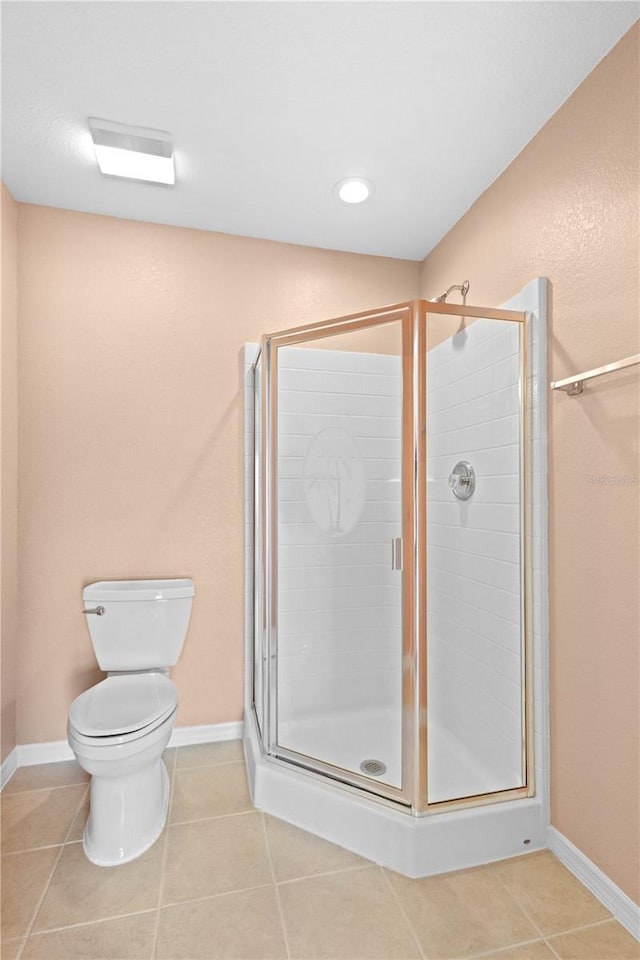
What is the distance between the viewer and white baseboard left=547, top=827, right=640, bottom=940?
4.47 feet

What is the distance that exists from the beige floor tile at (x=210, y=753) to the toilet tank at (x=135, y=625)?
0.45 m

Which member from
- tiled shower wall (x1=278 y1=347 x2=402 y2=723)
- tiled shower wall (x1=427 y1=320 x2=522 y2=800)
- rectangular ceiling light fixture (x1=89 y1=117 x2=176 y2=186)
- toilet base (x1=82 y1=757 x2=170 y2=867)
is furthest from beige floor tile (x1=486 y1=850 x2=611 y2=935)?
rectangular ceiling light fixture (x1=89 y1=117 x2=176 y2=186)

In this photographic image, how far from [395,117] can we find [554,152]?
56 cm

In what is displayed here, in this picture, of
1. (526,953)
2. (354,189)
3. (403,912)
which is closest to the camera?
(526,953)

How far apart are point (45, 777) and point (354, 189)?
2820 mm

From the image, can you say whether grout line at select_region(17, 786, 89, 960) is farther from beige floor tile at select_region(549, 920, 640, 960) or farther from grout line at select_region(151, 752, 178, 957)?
beige floor tile at select_region(549, 920, 640, 960)

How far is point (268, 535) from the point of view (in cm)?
209

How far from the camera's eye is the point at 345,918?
141 centimetres

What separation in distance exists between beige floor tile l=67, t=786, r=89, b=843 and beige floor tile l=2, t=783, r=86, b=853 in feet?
0.05

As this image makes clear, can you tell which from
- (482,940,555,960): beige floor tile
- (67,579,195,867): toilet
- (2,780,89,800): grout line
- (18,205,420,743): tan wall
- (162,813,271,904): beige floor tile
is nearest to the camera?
(482,940,555,960): beige floor tile

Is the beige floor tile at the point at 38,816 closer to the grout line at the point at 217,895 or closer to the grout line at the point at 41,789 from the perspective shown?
the grout line at the point at 41,789

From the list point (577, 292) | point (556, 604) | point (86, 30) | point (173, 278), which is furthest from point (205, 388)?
point (556, 604)

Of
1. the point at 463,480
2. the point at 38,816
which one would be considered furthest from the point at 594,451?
the point at 38,816

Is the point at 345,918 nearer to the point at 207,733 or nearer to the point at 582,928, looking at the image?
the point at 582,928
